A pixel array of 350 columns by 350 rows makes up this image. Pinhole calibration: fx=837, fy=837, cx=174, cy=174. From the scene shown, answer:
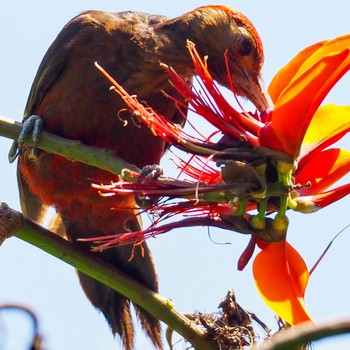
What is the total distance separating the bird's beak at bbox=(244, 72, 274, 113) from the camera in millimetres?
3742

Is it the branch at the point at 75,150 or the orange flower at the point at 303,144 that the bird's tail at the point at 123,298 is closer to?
the branch at the point at 75,150

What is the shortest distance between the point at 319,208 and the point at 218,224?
304mm

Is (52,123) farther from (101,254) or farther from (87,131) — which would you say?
(101,254)

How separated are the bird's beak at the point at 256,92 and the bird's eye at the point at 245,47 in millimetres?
167

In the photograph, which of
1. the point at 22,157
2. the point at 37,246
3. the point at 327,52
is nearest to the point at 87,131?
the point at 22,157

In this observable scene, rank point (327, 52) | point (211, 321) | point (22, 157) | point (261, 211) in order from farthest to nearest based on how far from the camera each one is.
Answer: point (22, 157), point (211, 321), point (261, 211), point (327, 52)

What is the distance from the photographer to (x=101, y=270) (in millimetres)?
3260

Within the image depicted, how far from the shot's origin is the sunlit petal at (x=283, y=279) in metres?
2.26

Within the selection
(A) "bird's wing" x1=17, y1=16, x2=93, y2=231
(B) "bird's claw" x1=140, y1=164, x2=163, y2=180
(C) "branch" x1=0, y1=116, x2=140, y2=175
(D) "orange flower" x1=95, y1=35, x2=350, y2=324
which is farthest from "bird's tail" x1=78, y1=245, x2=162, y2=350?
(D) "orange flower" x1=95, y1=35, x2=350, y2=324

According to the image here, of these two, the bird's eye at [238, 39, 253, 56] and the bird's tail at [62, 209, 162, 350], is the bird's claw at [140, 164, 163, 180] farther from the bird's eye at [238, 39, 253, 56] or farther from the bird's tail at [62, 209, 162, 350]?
the bird's eye at [238, 39, 253, 56]

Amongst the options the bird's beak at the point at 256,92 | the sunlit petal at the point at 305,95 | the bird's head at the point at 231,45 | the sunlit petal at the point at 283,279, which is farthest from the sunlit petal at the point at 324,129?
the bird's head at the point at 231,45

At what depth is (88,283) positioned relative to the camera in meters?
4.73

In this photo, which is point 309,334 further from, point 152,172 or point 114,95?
point 114,95

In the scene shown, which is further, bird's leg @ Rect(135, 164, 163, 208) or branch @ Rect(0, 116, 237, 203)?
bird's leg @ Rect(135, 164, 163, 208)
